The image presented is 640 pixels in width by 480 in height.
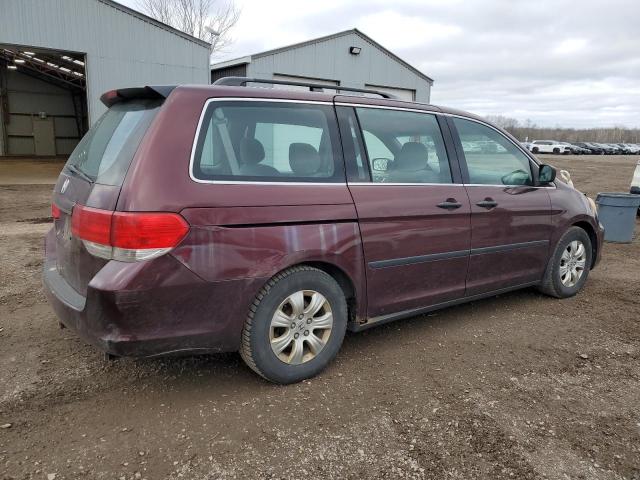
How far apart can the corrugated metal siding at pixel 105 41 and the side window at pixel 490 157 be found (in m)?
12.8

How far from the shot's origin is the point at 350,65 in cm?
1814

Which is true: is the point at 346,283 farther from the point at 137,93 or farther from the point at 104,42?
the point at 104,42

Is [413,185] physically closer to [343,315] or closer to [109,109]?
[343,315]

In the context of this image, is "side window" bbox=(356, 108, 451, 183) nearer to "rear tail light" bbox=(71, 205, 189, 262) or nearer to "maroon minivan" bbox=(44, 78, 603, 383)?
"maroon minivan" bbox=(44, 78, 603, 383)

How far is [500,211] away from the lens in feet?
13.0

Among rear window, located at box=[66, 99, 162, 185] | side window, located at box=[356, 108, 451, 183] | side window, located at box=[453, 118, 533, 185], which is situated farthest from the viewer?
side window, located at box=[453, 118, 533, 185]

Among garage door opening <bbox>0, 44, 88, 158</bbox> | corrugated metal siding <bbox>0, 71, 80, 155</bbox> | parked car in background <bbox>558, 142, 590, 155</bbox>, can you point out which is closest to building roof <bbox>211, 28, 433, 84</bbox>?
garage door opening <bbox>0, 44, 88, 158</bbox>

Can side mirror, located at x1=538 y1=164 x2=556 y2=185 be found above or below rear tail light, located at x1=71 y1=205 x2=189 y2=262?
above

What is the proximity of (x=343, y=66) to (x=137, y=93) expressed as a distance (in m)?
16.1

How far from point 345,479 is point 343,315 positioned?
3.58 ft

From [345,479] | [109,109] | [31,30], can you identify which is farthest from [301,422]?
[31,30]

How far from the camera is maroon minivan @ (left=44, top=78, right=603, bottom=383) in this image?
2.52m

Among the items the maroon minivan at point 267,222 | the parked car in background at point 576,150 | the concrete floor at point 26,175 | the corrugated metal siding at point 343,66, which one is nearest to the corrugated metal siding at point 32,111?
the concrete floor at point 26,175

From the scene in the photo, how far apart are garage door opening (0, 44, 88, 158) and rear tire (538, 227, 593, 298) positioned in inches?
1167
